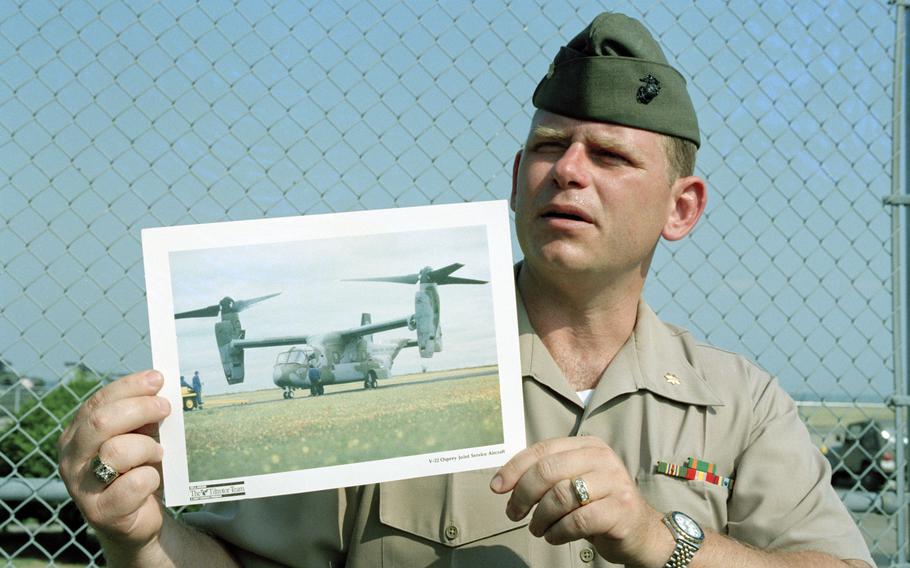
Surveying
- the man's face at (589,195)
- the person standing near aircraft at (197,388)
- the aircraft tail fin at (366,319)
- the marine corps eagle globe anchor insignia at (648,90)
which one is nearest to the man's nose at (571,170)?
the man's face at (589,195)

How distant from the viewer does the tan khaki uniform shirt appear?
1832mm

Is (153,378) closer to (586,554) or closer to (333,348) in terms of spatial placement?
(333,348)

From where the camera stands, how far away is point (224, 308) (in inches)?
58.4

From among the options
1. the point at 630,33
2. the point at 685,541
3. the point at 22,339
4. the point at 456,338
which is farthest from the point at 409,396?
the point at 22,339

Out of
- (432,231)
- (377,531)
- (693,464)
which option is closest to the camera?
(432,231)

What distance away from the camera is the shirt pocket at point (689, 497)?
1.92 meters

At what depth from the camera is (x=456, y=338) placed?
5.03 feet

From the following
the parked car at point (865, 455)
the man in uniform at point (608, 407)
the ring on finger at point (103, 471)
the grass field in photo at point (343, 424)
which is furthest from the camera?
the parked car at point (865, 455)

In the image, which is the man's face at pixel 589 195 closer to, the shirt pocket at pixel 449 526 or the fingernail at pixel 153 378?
the shirt pocket at pixel 449 526

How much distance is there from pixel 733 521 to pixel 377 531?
0.86 metres

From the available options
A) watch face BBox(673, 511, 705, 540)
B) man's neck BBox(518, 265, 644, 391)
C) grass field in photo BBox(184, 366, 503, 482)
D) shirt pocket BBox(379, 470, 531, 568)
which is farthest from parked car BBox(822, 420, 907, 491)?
grass field in photo BBox(184, 366, 503, 482)

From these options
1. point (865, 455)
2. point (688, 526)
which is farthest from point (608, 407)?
point (865, 455)

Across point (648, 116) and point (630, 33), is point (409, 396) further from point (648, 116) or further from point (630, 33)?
point (630, 33)

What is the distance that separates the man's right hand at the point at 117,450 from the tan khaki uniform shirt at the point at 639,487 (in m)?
0.47
